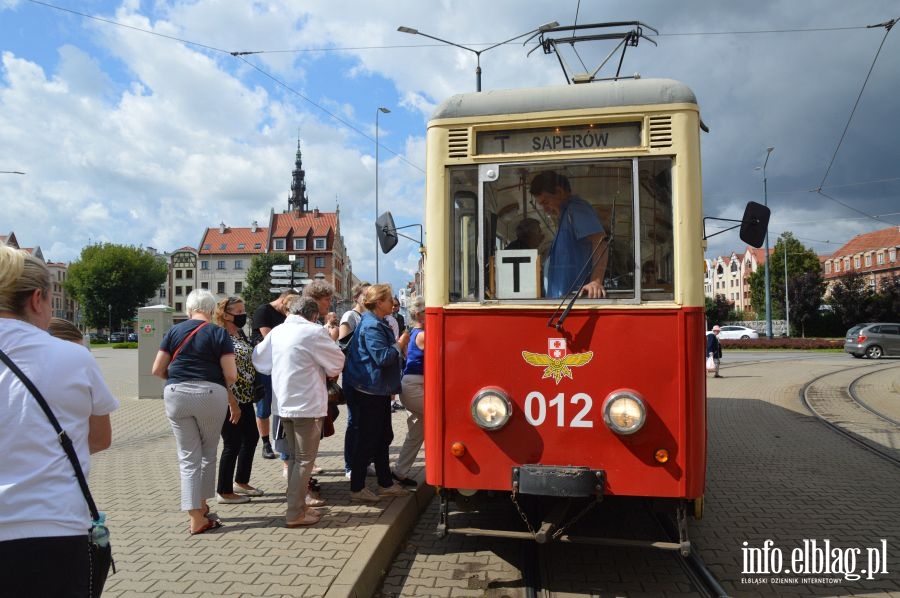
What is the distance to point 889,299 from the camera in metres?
54.1

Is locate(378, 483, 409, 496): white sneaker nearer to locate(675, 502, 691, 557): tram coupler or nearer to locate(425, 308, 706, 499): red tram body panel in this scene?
locate(425, 308, 706, 499): red tram body panel

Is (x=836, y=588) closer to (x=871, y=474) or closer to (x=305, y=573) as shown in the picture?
(x=305, y=573)

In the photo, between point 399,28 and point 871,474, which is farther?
point 399,28

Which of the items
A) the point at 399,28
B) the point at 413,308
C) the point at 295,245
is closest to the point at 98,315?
the point at 295,245

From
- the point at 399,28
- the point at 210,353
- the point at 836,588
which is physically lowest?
the point at 836,588

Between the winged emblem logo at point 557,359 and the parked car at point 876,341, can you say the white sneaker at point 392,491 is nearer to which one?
the winged emblem logo at point 557,359

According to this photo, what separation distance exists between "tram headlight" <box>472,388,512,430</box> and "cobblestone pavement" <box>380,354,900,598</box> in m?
1.03

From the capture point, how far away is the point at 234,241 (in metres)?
98.8

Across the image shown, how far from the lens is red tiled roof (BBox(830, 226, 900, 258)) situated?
84812 millimetres

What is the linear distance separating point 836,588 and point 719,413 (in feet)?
27.4

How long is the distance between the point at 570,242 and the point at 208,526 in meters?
3.26

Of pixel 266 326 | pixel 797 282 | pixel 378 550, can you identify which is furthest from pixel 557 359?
pixel 797 282

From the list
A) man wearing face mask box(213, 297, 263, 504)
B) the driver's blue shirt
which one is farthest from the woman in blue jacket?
the driver's blue shirt

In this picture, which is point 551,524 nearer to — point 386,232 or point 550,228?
point 550,228
